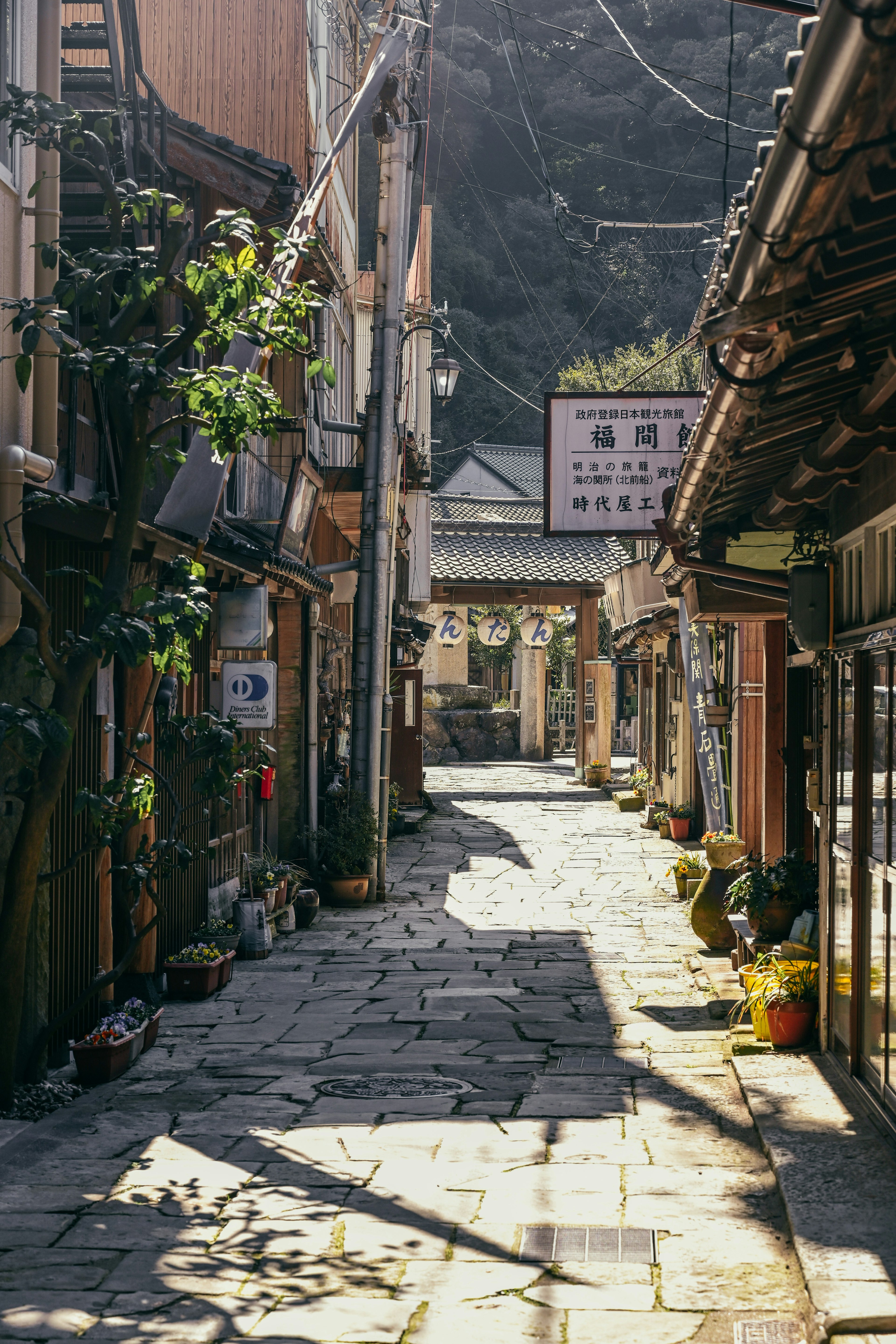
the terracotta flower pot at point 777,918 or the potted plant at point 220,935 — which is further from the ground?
the terracotta flower pot at point 777,918

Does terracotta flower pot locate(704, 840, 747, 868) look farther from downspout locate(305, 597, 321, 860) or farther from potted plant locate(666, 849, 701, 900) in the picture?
downspout locate(305, 597, 321, 860)

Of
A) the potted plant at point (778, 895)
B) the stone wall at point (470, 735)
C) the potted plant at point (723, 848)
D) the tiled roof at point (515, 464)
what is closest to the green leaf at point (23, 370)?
the potted plant at point (778, 895)

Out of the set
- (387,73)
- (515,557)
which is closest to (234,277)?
(387,73)

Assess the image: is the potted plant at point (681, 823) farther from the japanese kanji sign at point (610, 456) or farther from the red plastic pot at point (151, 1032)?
the red plastic pot at point (151, 1032)

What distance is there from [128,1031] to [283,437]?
9.17 meters

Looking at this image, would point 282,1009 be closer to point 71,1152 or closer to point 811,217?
point 71,1152

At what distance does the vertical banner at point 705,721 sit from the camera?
15367mm

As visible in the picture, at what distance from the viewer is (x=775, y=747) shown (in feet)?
44.8

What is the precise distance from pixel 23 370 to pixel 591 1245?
502 cm

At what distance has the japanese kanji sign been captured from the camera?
50.6ft

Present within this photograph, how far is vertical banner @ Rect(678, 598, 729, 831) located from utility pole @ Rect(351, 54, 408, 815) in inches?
145

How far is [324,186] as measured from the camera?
493 inches

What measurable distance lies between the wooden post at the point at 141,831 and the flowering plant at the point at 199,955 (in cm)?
38

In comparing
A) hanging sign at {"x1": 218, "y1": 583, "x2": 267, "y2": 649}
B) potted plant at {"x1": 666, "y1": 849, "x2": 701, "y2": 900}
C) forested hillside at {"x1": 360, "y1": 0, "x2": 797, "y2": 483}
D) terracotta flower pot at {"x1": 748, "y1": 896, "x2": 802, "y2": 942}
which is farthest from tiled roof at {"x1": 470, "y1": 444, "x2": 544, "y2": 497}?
terracotta flower pot at {"x1": 748, "y1": 896, "x2": 802, "y2": 942}
